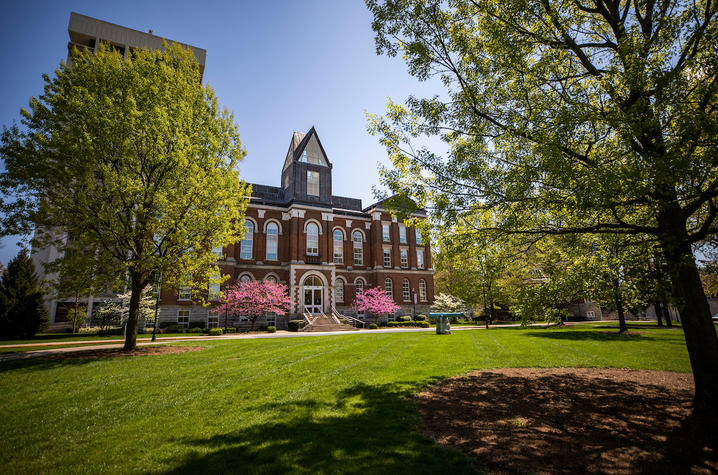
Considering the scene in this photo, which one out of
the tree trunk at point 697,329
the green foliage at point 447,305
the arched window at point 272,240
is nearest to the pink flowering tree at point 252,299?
the arched window at point 272,240

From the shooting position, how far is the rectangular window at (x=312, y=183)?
36969 mm

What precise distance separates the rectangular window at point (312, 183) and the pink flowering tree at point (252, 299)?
480 inches

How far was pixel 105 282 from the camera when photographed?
1255 cm

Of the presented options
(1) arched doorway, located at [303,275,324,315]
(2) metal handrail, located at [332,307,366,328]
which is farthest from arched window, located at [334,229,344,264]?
(2) metal handrail, located at [332,307,366,328]

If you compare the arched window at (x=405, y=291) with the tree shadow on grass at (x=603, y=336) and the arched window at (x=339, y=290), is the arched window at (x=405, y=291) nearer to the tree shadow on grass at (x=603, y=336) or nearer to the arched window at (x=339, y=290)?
the arched window at (x=339, y=290)

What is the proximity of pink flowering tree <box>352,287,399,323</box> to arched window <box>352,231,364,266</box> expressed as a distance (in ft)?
12.4

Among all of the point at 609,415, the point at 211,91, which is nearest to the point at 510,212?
the point at 609,415

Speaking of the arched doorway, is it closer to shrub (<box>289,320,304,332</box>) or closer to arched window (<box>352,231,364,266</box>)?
shrub (<box>289,320,304,332</box>)

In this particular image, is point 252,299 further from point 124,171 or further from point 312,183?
point 124,171

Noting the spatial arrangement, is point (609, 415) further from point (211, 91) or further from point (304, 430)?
point (211, 91)

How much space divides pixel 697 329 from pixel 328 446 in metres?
6.53

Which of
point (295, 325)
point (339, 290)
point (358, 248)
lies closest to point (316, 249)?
point (339, 290)

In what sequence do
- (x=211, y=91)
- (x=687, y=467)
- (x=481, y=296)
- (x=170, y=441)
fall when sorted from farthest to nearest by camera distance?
(x=481, y=296) → (x=211, y=91) → (x=170, y=441) → (x=687, y=467)

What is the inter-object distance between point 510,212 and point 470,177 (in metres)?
1.14
